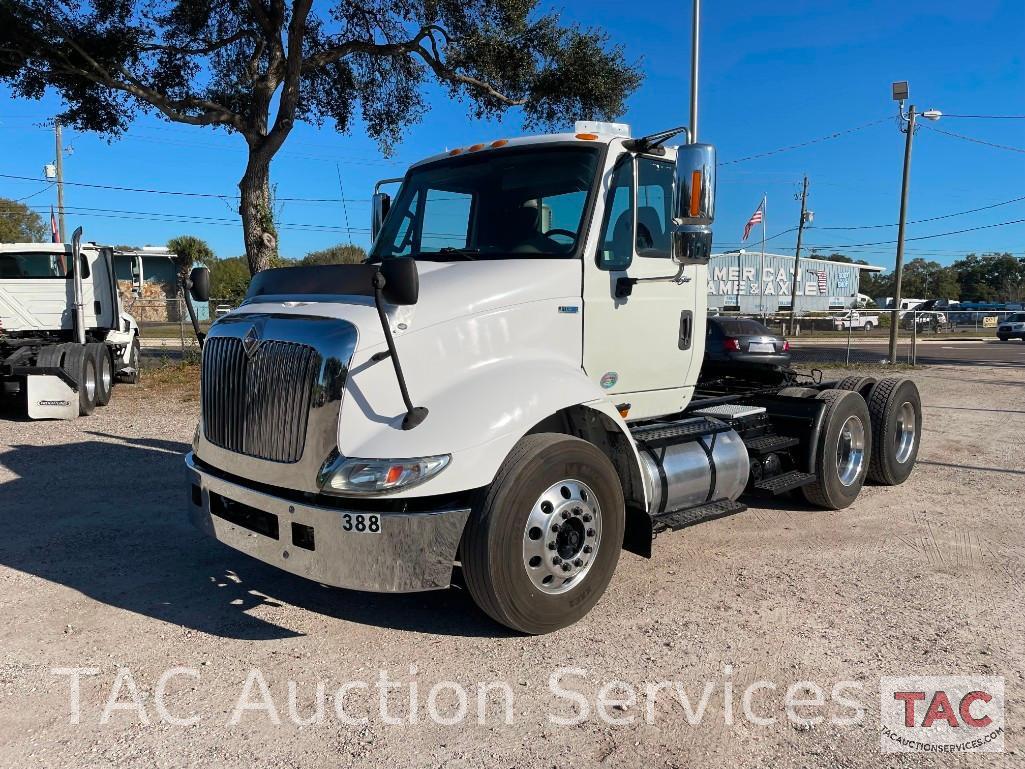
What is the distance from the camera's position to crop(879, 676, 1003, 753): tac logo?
2.96 m

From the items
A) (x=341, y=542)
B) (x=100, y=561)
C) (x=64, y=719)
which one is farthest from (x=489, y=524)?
(x=100, y=561)

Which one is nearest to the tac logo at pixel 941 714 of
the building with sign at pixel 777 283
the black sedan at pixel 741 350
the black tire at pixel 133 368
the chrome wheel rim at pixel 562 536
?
the chrome wheel rim at pixel 562 536

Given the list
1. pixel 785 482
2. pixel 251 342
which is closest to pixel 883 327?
pixel 785 482

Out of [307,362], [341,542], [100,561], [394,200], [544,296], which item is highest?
[394,200]

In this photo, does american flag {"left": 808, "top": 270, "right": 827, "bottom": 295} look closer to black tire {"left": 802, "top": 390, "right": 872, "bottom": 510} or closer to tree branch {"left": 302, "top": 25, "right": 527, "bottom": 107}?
tree branch {"left": 302, "top": 25, "right": 527, "bottom": 107}

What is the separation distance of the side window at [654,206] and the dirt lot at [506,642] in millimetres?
2102

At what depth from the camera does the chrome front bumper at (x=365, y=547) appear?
11.1 feet

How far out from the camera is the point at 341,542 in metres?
3.39

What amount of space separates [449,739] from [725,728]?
44.5 inches

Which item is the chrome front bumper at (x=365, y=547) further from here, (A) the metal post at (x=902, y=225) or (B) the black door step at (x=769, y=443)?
→ (A) the metal post at (x=902, y=225)

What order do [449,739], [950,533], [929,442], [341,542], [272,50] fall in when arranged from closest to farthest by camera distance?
[449,739] < [341,542] < [950,533] < [929,442] < [272,50]

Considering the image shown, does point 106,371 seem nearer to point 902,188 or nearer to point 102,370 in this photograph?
point 102,370

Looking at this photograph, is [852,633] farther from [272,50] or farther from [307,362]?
[272,50]

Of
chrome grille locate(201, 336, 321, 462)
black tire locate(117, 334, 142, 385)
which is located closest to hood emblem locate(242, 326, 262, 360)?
chrome grille locate(201, 336, 321, 462)
